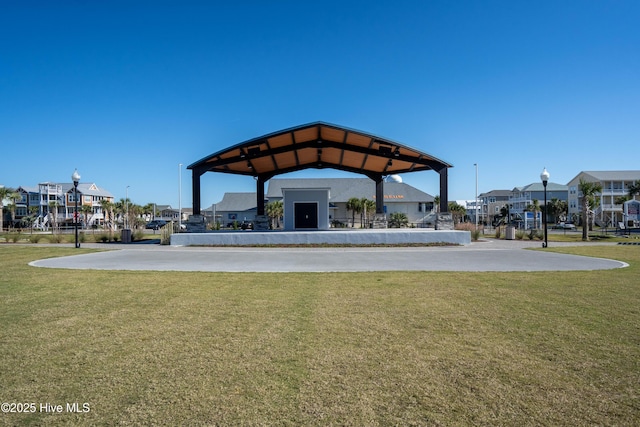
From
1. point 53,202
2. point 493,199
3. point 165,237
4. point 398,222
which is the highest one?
point 493,199

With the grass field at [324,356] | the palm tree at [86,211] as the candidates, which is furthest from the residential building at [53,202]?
the grass field at [324,356]

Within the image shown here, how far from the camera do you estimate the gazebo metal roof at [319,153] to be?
81.1 feet

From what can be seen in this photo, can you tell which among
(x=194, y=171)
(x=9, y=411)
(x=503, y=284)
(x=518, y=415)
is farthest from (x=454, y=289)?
(x=194, y=171)

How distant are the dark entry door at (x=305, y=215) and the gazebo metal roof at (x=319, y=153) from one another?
3978 millimetres

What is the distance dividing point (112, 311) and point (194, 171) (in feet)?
70.1

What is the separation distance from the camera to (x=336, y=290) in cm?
870

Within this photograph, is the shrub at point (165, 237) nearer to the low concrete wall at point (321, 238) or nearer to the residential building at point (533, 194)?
the low concrete wall at point (321, 238)

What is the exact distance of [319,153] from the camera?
3061cm

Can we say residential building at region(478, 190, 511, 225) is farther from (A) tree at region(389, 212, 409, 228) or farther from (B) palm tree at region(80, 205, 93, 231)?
(B) palm tree at region(80, 205, 93, 231)

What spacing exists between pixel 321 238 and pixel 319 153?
974cm

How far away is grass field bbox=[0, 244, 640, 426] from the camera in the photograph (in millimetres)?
3367

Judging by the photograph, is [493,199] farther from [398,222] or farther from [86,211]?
[86,211]

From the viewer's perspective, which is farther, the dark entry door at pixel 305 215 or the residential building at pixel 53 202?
the residential building at pixel 53 202

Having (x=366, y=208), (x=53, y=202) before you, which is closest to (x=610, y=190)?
(x=366, y=208)
